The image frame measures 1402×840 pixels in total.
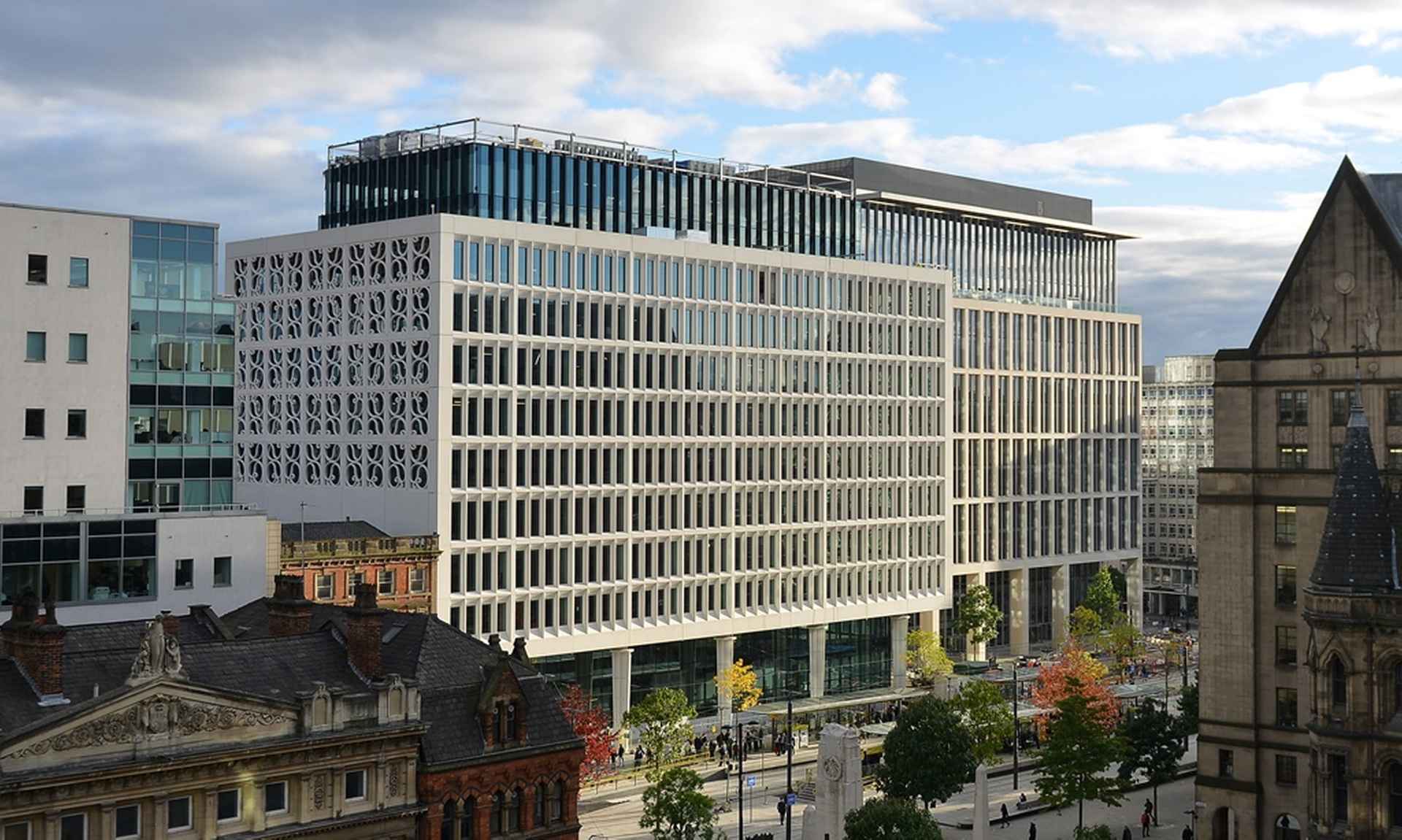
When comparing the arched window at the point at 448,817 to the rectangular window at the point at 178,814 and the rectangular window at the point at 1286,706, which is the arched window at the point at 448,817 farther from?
the rectangular window at the point at 1286,706

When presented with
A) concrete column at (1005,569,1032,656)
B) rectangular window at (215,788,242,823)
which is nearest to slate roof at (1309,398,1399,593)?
rectangular window at (215,788,242,823)

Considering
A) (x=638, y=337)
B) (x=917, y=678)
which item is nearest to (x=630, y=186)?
(x=638, y=337)

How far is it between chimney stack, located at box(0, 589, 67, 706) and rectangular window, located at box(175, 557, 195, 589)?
2955cm

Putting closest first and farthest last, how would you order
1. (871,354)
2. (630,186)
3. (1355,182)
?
(1355,182) < (630,186) < (871,354)

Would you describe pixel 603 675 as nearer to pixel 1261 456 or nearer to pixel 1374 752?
pixel 1261 456

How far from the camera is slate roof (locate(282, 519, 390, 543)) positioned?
10828 centimetres

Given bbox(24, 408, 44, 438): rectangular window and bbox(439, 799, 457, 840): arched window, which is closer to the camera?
bbox(439, 799, 457, 840): arched window

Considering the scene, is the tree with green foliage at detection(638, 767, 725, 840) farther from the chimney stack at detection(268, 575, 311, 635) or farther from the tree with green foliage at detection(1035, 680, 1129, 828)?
the tree with green foliage at detection(1035, 680, 1129, 828)

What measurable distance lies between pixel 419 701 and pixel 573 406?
5733cm

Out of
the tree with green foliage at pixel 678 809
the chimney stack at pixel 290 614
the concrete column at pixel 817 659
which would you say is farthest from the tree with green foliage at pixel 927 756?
the concrete column at pixel 817 659

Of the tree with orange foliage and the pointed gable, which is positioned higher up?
the pointed gable

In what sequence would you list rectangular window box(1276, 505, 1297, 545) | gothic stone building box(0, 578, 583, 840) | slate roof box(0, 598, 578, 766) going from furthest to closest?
rectangular window box(1276, 505, 1297, 545) → slate roof box(0, 598, 578, 766) → gothic stone building box(0, 578, 583, 840)

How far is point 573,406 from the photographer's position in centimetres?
12000

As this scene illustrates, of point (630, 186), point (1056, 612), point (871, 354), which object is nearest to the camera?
point (630, 186)
